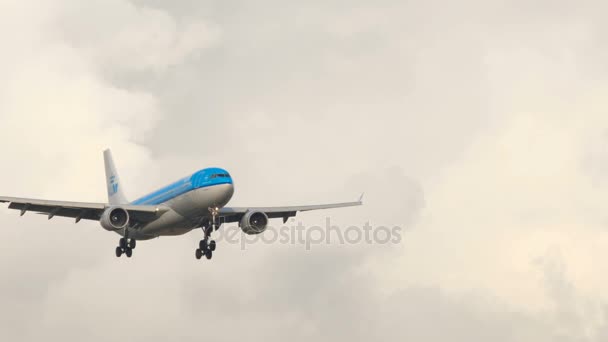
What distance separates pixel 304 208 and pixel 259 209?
5.34m

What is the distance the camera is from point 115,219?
7356 cm

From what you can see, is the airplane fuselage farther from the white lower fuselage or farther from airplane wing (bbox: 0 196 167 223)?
airplane wing (bbox: 0 196 167 223)

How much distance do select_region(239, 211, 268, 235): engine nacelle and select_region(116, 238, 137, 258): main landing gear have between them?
24.8 ft

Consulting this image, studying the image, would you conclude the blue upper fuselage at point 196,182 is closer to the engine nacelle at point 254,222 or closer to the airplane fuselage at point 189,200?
the airplane fuselage at point 189,200

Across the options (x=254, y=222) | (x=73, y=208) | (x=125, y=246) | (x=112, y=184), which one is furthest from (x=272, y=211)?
(x=112, y=184)

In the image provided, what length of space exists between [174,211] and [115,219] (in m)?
4.35

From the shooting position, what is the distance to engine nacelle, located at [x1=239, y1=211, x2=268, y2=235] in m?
76.8

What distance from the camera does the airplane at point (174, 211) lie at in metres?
69.6

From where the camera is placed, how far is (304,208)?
83875 millimetres

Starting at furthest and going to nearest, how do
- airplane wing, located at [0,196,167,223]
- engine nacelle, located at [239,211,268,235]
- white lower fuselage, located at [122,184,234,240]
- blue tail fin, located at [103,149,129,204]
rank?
1. blue tail fin, located at [103,149,129,204]
2. engine nacelle, located at [239,211,268,235]
3. airplane wing, located at [0,196,167,223]
4. white lower fuselage, located at [122,184,234,240]

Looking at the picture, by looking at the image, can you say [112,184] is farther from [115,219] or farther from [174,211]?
[174,211]

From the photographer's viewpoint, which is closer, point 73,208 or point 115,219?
point 115,219

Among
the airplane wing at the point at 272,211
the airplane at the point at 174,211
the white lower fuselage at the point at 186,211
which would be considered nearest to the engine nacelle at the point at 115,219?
the airplane at the point at 174,211

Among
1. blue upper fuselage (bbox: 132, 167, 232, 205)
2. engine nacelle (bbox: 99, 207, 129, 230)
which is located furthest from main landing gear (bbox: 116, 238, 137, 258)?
blue upper fuselage (bbox: 132, 167, 232, 205)
